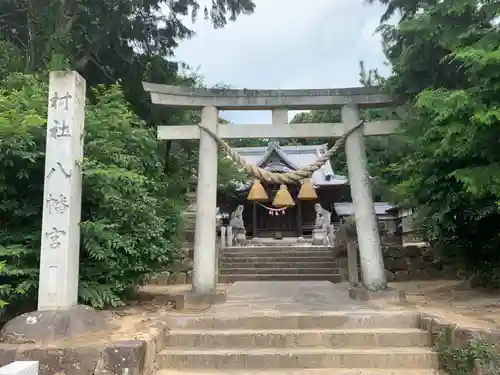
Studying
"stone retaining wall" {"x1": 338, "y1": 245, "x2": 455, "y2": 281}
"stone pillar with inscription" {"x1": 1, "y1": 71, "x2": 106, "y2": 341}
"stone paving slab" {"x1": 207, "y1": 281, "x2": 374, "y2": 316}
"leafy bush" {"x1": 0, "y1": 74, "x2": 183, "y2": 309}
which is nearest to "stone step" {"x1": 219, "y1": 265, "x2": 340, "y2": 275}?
"stone retaining wall" {"x1": 338, "y1": 245, "x2": 455, "y2": 281}

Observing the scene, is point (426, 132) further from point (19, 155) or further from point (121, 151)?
point (19, 155)

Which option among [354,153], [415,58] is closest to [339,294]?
[354,153]

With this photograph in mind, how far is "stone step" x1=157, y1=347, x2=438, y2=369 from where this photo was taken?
502 cm

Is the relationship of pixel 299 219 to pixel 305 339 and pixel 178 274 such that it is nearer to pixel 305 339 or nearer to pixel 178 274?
pixel 178 274

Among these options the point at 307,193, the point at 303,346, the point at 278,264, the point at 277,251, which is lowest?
the point at 303,346

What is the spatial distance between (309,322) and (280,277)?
23.1 feet

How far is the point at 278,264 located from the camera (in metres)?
13.9

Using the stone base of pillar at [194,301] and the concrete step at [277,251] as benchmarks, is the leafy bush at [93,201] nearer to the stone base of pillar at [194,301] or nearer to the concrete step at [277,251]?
the stone base of pillar at [194,301]

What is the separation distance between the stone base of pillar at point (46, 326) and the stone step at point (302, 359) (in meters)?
1.01

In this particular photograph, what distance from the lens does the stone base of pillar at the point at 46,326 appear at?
4.86 meters

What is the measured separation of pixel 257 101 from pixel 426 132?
10.0 feet

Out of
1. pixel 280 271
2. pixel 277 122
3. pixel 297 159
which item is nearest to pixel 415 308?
pixel 277 122

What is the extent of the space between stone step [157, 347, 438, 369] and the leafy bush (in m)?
1.63

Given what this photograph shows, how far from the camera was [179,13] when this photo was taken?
431 inches
